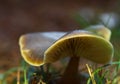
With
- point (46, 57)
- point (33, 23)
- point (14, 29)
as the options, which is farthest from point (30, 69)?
point (33, 23)

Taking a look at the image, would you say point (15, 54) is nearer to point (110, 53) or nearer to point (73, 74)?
point (73, 74)

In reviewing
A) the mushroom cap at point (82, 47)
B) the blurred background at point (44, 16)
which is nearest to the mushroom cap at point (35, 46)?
the mushroom cap at point (82, 47)

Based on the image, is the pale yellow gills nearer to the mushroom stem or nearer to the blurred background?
the mushroom stem

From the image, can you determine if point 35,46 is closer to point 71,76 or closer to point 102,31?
point 71,76

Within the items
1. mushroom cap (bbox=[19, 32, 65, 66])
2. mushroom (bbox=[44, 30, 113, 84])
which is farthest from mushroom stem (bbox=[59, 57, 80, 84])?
mushroom cap (bbox=[19, 32, 65, 66])

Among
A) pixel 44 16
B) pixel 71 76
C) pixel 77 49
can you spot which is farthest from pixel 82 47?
pixel 44 16

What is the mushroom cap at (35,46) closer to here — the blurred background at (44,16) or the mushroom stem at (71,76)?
the mushroom stem at (71,76)
